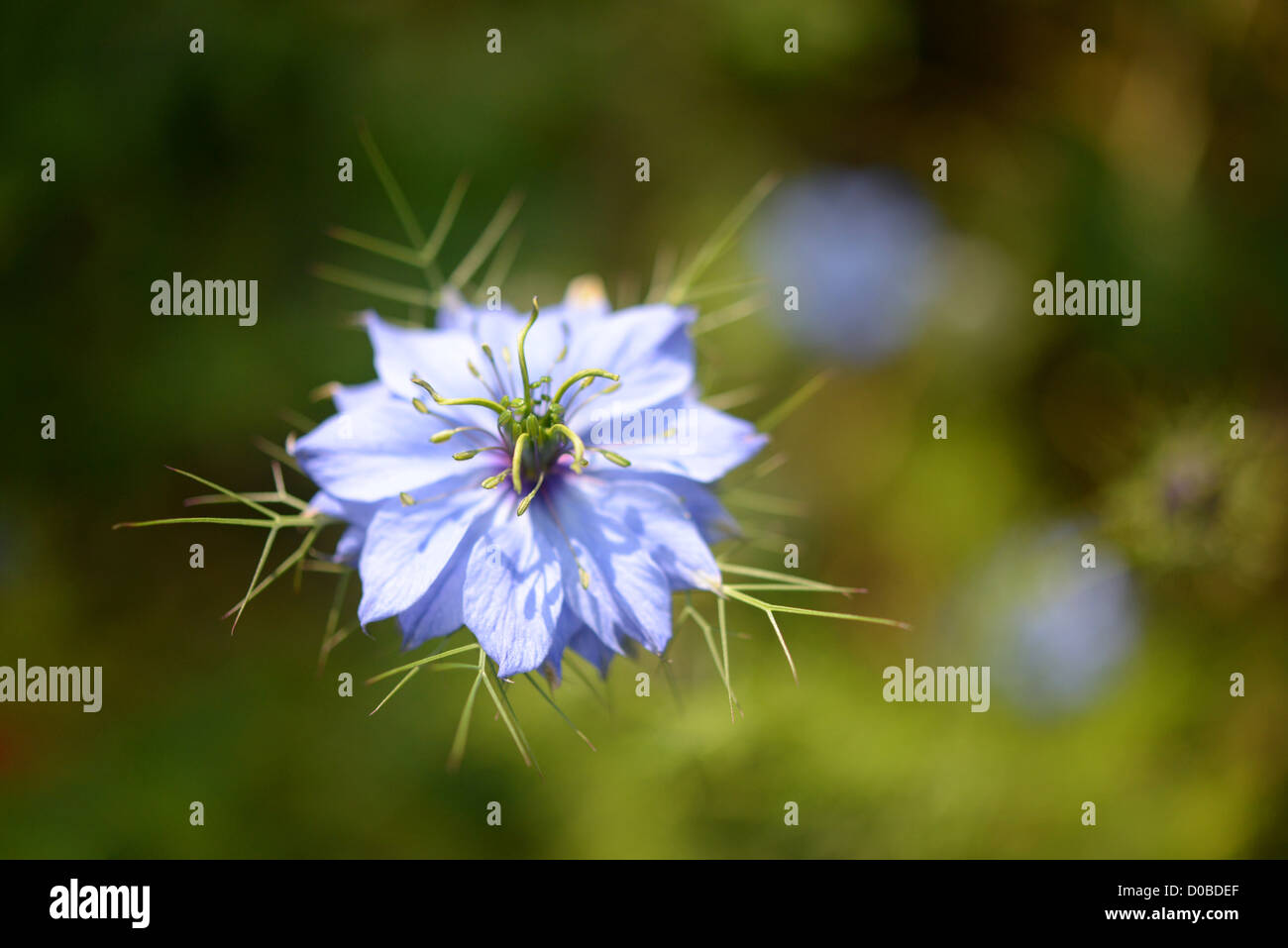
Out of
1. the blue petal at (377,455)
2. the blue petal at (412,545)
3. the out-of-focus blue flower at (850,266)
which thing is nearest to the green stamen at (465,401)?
the blue petal at (377,455)

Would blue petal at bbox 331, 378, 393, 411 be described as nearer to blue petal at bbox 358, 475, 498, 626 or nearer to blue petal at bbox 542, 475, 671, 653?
blue petal at bbox 358, 475, 498, 626

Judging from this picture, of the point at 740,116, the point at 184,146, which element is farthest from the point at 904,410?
the point at 184,146

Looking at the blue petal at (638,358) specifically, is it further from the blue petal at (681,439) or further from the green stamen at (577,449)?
the green stamen at (577,449)

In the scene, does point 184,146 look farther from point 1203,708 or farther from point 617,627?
point 1203,708

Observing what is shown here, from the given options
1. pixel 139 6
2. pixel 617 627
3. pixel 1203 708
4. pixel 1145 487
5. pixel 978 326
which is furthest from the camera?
pixel 978 326

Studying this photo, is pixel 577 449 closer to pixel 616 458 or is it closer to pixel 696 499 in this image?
pixel 616 458
